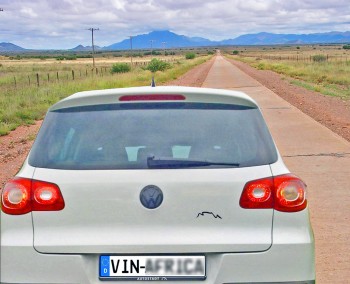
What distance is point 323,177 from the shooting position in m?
8.99

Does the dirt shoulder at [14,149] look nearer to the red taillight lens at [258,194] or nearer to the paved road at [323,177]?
the paved road at [323,177]

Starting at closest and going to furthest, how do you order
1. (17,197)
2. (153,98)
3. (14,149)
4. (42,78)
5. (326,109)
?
(17,197) < (153,98) < (14,149) < (326,109) < (42,78)

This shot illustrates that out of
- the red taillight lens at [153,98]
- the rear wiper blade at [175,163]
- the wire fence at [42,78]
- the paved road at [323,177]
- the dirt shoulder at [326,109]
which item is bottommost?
the wire fence at [42,78]

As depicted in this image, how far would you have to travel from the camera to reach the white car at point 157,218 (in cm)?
308

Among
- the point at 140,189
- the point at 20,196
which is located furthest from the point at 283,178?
the point at 20,196

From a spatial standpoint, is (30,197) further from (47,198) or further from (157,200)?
(157,200)

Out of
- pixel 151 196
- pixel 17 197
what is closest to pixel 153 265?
pixel 151 196

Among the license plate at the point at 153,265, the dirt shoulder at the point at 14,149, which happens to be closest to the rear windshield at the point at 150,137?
the license plate at the point at 153,265

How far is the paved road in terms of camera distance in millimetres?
5484

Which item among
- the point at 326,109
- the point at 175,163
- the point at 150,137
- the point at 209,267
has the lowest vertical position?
the point at 326,109

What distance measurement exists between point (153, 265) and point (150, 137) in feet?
2.21

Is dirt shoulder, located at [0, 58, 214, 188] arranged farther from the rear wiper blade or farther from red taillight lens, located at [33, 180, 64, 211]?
the rear wiper blade

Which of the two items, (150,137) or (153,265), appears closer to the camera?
(153,265)

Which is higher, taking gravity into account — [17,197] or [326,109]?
[17,197]
